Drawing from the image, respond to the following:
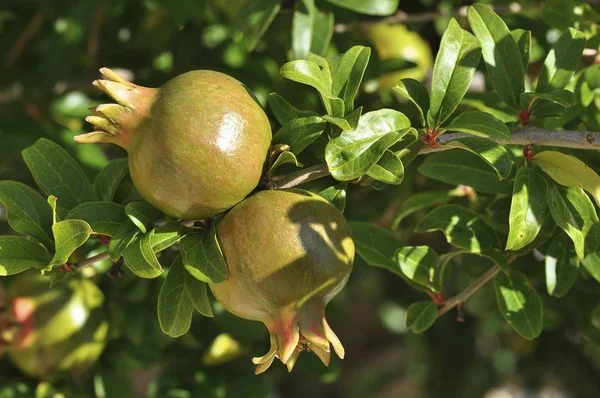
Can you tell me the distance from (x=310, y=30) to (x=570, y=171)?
66 centimetres

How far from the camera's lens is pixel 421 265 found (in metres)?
1.39

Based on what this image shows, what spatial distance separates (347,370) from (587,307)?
2119 mm

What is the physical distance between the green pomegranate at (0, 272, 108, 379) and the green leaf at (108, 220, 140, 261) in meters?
0.53

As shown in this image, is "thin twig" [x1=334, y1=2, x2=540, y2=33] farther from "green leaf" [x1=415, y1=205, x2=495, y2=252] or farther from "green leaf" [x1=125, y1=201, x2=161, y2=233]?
"green leaf" [x1=125, y1=201, x2=161, y2=233]

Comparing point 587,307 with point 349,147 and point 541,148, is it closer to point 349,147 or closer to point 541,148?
point 541,148

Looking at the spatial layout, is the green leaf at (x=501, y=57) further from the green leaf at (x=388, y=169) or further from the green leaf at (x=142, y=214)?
the green leaf at (x=142, y=214)

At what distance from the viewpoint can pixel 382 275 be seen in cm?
286

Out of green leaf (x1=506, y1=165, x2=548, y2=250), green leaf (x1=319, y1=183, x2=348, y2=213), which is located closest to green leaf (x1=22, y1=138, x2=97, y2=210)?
green leaf (x1=319, y1=183, x2=348, y2=213)

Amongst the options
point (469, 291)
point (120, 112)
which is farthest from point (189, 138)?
point (469, 291)

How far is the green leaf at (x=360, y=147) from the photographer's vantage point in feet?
3.59

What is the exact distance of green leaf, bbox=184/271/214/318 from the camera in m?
1.16

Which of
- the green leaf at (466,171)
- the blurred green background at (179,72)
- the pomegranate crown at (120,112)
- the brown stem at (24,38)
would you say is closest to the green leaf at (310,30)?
the blurred green background at (179,72)

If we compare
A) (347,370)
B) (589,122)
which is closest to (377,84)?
(589,122)

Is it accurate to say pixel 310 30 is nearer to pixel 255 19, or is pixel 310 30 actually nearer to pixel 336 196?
pixel 255 19
